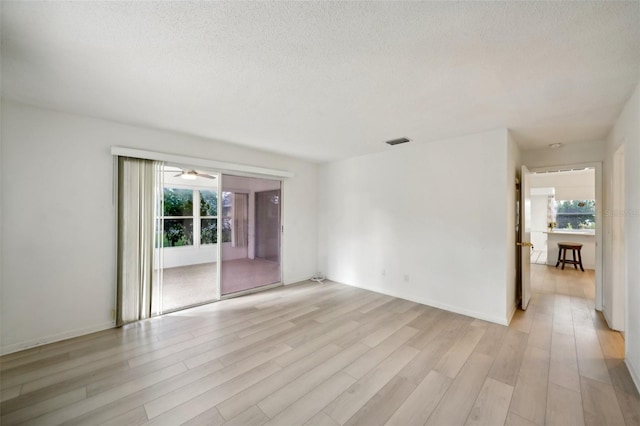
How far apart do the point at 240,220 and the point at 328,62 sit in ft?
10.7

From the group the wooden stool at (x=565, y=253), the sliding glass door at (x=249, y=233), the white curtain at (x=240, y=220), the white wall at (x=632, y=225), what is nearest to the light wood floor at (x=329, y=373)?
the white wall at (x=632, y=225)

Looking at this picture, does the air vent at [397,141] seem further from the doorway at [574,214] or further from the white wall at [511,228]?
the doorway at [574,214]

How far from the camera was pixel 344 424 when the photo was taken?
5.37 ft

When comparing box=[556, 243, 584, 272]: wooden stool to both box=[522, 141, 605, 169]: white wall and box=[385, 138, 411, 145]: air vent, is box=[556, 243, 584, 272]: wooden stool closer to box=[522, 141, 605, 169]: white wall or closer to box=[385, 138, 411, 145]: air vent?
box=[522, 141, 605, 169]: white wall

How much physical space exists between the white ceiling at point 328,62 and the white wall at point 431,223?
68 cm

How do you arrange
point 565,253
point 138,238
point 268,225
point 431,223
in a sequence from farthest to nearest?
point 565,253 < point 268,225 < point 431,223 < point 138,238

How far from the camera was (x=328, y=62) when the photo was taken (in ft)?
6.03

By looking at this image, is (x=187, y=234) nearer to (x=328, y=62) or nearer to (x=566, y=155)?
(x=328, y=62)

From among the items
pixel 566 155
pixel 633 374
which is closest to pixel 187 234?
pixel 633 374

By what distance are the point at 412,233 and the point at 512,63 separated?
2.65 m

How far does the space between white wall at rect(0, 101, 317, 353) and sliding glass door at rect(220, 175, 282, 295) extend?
1.40m

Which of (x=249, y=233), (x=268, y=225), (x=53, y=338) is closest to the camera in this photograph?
(x=53, y=338)

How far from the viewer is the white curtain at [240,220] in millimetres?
4320

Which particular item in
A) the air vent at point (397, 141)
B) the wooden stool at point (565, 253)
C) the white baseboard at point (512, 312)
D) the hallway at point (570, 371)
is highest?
the air vent at point (397, 141)
